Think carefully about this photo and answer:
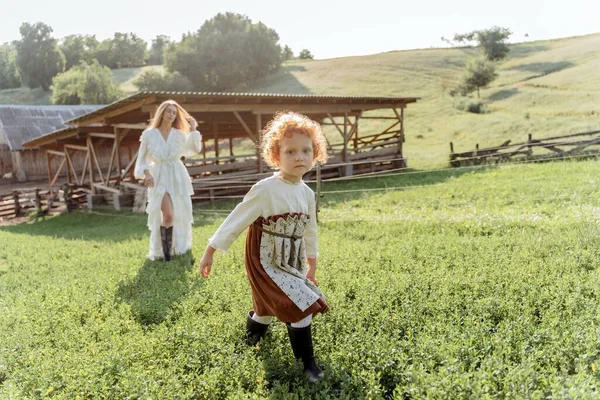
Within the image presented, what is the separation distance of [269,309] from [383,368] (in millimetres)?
875

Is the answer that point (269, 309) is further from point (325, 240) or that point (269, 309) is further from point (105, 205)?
point (105, 205)

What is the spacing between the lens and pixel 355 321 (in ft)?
13.0

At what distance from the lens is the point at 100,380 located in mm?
3230

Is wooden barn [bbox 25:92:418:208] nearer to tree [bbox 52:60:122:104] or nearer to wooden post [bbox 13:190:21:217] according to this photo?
wooden post [bbox 13:190:21:217]

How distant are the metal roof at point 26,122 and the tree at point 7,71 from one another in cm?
5228

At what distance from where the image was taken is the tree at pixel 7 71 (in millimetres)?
72000

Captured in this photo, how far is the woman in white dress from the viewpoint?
22.8 feet

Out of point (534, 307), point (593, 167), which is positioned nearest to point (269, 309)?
point (534, 307)

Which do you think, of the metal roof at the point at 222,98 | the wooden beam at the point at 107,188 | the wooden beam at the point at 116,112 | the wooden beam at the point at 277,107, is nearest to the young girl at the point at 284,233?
the metal roof at the point at 222,98

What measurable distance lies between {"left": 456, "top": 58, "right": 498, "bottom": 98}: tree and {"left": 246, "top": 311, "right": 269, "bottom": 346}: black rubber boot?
47.1 metres

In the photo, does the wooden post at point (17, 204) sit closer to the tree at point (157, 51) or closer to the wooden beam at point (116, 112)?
the wooden beam at point (116, 112)

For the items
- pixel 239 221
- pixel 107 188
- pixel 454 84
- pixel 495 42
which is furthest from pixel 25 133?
pixel 495 42

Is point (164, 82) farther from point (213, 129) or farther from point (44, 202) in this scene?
point (44, 202)

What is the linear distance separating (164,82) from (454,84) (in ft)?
110
